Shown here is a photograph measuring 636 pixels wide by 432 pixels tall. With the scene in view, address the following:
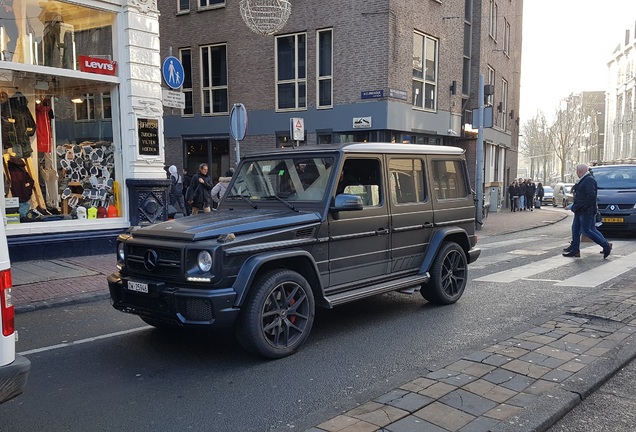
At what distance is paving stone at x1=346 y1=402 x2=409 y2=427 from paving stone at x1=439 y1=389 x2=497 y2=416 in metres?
0.37

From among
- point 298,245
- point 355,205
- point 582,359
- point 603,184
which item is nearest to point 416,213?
point 355,205

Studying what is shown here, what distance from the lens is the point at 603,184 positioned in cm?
1527

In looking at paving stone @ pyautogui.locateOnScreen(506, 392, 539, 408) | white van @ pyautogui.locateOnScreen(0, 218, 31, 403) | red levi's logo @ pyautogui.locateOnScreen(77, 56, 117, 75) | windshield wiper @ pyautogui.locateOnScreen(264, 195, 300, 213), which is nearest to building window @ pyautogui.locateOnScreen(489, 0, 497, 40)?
red levi's logo @ pyautogui.locateOnScreen(77, 56, 117, 75)

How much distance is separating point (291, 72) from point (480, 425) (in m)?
17.8

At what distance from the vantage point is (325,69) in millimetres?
19000

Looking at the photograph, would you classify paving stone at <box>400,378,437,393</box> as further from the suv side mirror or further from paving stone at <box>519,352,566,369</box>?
the suv side mirror

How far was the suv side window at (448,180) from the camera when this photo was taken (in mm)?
6727

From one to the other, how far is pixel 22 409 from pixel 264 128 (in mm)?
16986

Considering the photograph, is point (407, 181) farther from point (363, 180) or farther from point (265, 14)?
point (265, 14)

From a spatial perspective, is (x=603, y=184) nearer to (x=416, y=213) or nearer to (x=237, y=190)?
(x=416, y=213)

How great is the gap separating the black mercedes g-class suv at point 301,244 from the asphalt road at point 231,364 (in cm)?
35

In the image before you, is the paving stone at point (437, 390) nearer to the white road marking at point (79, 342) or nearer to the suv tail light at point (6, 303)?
the suv tail light at point (6, 303)

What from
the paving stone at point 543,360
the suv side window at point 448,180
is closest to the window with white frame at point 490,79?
the suv side window at point 448,180

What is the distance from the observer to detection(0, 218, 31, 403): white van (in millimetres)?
3014
